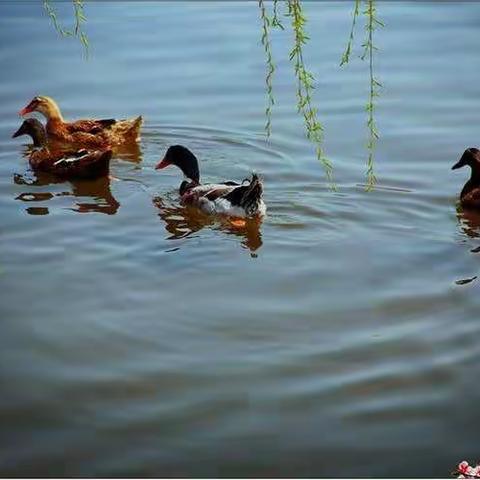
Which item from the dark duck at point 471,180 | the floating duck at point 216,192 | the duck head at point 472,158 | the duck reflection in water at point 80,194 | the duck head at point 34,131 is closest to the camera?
the floating duck at point 216,192

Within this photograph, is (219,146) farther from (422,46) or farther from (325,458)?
(325,458)

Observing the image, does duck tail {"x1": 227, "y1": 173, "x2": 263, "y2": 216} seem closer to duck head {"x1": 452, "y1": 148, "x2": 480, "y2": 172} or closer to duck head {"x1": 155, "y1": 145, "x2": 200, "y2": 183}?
duck head {"x1": 155, "y1": 145, "x2": 200, "y2": 183}

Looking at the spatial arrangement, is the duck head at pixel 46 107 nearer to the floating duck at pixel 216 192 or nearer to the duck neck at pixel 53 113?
the duck neck at pixel 53 113

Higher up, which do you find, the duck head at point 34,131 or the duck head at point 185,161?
the duck head at point 34,131

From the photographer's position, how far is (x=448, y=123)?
1265 centimetres

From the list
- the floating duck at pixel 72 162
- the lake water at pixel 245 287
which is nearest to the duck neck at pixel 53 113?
the lake water at pixel 245 287

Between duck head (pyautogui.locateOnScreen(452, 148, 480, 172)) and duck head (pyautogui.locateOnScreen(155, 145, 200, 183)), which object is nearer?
duck head (pyautogui.locateOnScreen(452, 148, 480, 172))

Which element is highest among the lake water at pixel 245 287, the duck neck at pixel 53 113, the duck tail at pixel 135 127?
the duck neck at pixel 53 113

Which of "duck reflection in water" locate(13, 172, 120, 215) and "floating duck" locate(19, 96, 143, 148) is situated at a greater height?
"floating duck" locate(19, 96, 143, 148)

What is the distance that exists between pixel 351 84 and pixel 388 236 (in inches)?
201

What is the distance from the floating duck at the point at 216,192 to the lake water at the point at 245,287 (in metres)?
0.19

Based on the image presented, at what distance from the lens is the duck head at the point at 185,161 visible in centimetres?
1098

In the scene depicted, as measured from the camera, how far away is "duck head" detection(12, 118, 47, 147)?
1254cm

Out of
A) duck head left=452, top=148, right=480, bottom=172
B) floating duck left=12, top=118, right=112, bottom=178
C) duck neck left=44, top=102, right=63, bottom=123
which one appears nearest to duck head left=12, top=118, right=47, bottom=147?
duck neck left=44, top=102, right=63, bottom=123
